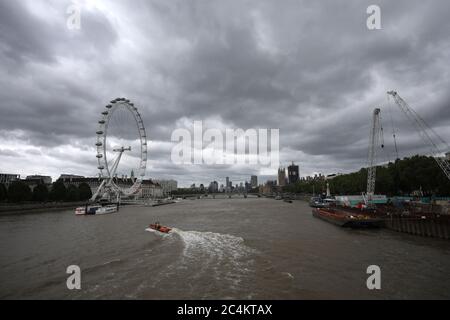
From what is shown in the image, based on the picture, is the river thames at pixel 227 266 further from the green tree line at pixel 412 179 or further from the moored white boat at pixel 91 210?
the green tree line at pixel 412 179

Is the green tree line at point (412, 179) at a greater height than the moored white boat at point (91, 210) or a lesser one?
greater

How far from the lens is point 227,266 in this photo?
2405cm

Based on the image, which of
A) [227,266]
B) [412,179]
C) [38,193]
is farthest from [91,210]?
[412,179]

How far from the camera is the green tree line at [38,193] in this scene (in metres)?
96.9

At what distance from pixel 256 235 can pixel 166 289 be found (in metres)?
23.1

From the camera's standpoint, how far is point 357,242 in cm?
3512

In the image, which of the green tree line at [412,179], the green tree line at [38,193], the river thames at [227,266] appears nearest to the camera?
the river thames at [227,266]

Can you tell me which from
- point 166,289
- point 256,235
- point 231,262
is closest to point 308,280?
point 231,262

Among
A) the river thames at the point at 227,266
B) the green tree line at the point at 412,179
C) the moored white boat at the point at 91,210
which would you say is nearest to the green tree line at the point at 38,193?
the moored white boat at the point at 91,210

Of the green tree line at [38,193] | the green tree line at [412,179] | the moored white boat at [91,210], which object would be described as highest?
the green tree line at [412,179]

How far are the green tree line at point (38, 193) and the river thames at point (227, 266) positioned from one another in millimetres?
70418

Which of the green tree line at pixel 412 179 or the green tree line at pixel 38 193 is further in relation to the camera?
the green tree line at pixel 38 193

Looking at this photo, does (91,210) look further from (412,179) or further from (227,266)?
(412,179)
